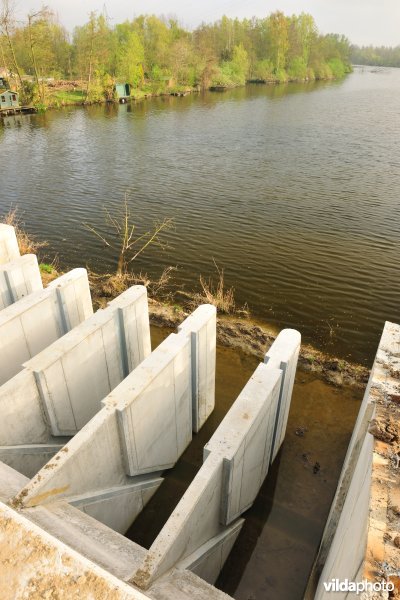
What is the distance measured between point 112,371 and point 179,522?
3810 millimetres

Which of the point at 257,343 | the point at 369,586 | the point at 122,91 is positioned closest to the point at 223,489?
the point at 369,586

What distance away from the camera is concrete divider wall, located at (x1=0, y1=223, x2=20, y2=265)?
9.02m

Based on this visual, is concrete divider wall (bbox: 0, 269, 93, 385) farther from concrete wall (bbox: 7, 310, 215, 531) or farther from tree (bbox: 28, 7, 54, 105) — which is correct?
→ tree (bbox: 28, 7, 54, 105)

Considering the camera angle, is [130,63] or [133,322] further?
[130,63]

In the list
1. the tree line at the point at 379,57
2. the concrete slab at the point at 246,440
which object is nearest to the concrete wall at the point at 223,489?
the concrete slab at the point at 246,440

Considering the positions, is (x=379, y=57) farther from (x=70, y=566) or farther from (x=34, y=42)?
(x=70, y=566)

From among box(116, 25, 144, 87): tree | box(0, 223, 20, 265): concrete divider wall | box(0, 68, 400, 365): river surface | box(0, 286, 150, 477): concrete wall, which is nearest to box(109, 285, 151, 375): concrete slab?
box(0, 286, 150, 477): concrete wall

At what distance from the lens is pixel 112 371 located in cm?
725

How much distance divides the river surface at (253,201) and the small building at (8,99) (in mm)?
9435

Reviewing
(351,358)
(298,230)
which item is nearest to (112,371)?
(351,358)

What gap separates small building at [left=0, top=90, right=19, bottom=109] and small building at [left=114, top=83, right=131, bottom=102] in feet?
51.1

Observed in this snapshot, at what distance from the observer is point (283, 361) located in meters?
5.98

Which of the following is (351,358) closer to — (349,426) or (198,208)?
(349,426)

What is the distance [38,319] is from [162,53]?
7739cm
